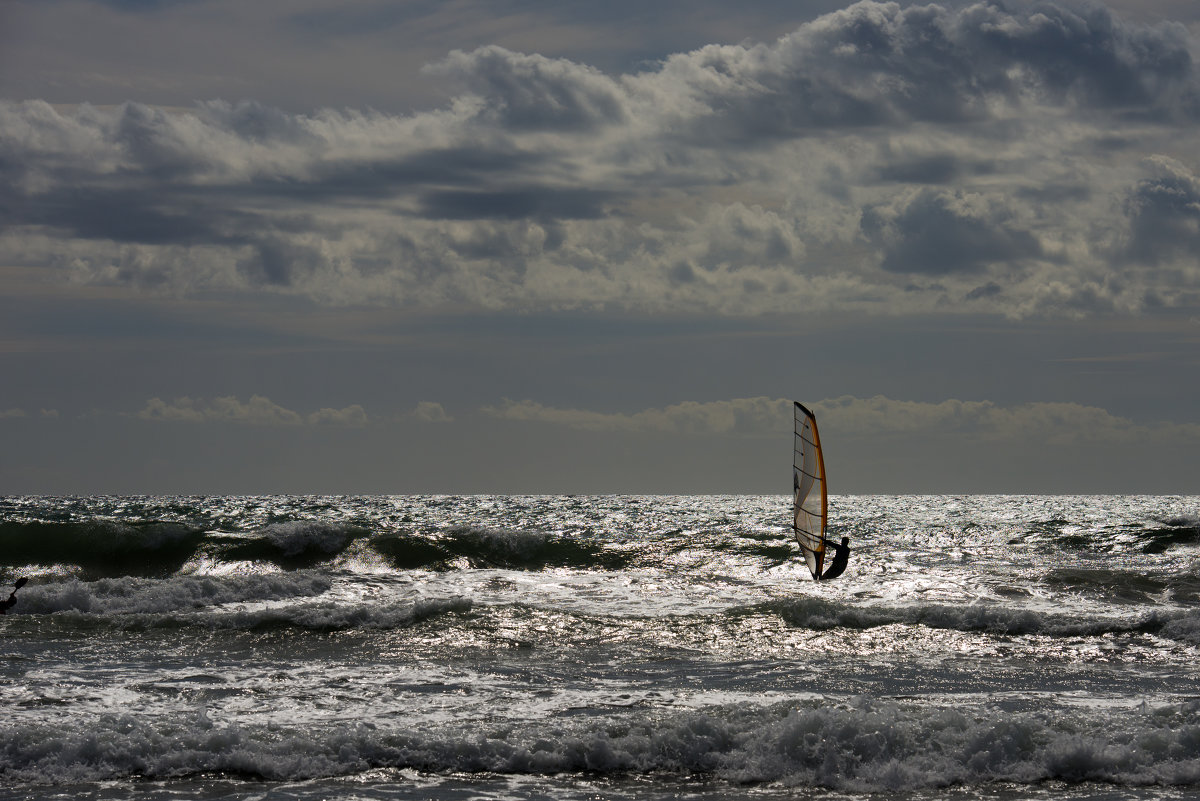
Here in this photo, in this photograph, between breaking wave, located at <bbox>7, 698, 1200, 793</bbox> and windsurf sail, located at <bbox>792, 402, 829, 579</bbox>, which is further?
breaking wave, located at <bbox>7, 698, 1200, 793</bbox>

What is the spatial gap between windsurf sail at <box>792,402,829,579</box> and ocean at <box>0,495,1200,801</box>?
2433 mm

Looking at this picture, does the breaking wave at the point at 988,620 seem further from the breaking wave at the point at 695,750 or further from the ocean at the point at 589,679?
the breaking wave at the point at 695,750

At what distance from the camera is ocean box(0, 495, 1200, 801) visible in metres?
9.84

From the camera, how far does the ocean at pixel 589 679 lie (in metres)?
9.84

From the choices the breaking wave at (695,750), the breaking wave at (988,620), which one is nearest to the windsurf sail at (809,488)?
the breaking wave at (695,750)

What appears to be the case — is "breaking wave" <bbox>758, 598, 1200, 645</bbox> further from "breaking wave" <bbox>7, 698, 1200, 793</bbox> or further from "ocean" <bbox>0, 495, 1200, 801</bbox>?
"breaking wave" <bbox>7, 698, 1200, 793</bbox>

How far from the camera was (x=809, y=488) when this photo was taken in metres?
9.12

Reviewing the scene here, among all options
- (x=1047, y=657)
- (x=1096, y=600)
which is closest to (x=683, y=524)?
(x=1096, y=600)

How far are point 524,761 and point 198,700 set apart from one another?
15.2 ft

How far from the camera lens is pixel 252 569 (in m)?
28.0

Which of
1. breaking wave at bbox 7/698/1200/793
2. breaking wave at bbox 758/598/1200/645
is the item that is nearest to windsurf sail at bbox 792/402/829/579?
breaking wave at bbox 7/698/1200/793

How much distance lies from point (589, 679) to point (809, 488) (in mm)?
6047

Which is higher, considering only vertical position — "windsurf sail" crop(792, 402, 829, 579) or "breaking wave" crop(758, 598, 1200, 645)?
"windsurf sail" crop(792, 402, 829, 579)

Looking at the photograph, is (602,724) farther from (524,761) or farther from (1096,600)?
(1096,600)
